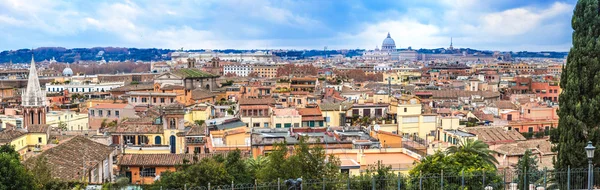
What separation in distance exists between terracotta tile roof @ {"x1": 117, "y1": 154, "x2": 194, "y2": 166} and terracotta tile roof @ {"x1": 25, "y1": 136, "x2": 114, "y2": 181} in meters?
0.60

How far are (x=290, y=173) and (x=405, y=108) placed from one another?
17.5 meters

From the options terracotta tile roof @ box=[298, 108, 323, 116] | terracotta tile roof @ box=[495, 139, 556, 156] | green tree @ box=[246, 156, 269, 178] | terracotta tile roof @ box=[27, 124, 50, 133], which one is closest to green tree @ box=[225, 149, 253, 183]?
green tree @ box=[246, 156, 269, 178]

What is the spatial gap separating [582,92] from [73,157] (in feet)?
46.4

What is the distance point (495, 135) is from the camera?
2906 cm

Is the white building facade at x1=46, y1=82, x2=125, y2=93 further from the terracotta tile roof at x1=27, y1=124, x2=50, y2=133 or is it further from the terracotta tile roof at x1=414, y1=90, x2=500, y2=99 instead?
the terracotta tile roof at x1=27, y1=124, x2=50, y2=133

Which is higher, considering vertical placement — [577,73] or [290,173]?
[577,73]

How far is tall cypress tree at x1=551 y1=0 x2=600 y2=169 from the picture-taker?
49.4 ft

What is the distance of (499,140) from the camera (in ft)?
93.1

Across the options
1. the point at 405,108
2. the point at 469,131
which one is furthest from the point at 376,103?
the point at 469,131

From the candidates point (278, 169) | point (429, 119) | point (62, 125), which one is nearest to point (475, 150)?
point (278, 169)

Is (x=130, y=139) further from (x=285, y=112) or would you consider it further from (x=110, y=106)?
(x=110, y=106)

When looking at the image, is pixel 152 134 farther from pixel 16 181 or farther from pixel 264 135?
pixel 16 181

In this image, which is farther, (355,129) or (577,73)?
(355,129)

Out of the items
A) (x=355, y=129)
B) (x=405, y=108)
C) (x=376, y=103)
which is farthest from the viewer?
(x=376, y=103)
